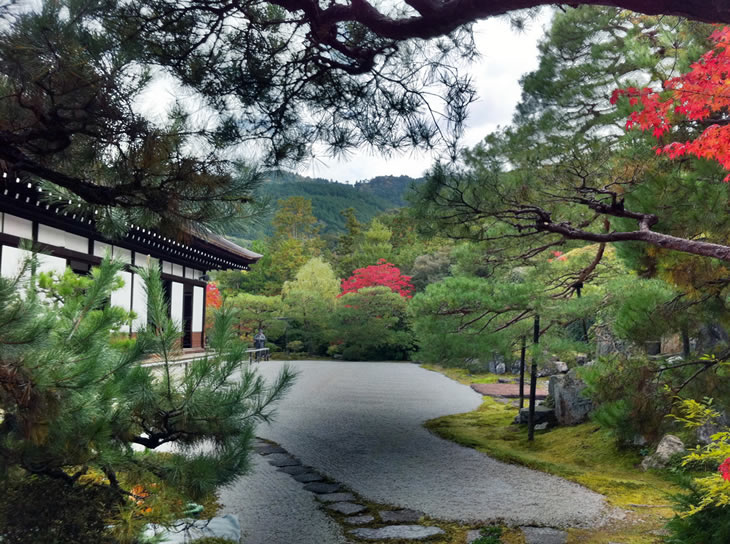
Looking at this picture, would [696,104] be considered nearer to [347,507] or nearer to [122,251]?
[347,507]

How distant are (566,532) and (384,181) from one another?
95713 mm

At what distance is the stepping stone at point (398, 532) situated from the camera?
358 centimetres

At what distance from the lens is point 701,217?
3826 millimetres

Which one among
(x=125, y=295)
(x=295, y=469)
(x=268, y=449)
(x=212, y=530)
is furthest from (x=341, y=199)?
(x=212, y=530)

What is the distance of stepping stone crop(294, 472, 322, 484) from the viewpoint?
16.3ft

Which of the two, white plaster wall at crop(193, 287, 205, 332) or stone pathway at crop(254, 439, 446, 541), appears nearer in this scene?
stone pathway at crop(254, 439, 446, 541)

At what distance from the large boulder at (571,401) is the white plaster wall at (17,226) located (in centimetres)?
675

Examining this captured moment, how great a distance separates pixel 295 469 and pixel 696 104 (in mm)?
A: 4380

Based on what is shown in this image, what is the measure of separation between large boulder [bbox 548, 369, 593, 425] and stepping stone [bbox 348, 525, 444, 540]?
4.00 m

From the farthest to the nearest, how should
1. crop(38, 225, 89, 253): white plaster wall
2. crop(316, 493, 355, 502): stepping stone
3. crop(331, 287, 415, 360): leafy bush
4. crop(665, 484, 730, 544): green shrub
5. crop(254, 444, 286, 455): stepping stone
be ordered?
1. crop(331, 287, 415, 360): leafy bush
2. crop(38, 225, 89, 253): white plaster wall
3. crop(254, 444, 286, 455): stepping stone
4. crop(316, 493, 355, 502): stepping stone
5. crop(665, 484, 730, 544): green shrub

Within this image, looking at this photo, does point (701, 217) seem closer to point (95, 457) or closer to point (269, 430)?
point (95, 457)

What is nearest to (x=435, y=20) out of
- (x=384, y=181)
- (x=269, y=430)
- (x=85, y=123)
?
(x=85, y=123)

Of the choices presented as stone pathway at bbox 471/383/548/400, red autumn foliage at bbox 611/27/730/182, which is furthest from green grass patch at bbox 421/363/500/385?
red autumn foliage at bbox 611/27/730/182

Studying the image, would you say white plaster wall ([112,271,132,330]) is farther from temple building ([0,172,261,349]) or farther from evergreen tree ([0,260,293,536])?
evergreen tree ([0,260,293,536])
